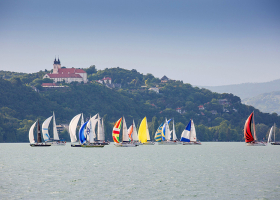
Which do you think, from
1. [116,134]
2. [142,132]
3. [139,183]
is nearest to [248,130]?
[142,132]

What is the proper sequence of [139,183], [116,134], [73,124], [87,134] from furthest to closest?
[116,134]
[87,134]
[73,124]
[139,183]

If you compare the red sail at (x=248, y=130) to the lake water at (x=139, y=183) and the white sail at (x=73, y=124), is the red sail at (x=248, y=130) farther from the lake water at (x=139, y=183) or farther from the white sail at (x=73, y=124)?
the lake water at (x=139, y=183)

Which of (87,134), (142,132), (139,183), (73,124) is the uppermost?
(73,124)

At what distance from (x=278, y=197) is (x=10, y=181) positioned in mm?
23833

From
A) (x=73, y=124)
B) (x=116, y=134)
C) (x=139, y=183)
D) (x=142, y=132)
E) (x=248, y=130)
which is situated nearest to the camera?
(x=139, y=183)

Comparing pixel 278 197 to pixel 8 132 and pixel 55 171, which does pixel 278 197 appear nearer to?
pixel 55 171

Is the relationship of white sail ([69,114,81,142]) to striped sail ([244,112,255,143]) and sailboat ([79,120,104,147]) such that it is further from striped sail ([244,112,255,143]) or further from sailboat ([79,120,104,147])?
striped sail ([244,112,255,143])

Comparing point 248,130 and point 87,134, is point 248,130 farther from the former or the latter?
point 87,134

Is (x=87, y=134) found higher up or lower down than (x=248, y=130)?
higher up

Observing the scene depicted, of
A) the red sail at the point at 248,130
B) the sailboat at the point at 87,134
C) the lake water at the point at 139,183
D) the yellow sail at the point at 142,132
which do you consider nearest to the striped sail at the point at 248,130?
the red sail at the point at 248,130

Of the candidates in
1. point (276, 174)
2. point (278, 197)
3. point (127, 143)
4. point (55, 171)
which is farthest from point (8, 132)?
point (278, 197)

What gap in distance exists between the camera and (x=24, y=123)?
17838 cm

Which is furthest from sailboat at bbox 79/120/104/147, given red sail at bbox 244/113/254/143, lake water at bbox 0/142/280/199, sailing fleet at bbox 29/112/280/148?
lake water at bbox 0/142/280/199

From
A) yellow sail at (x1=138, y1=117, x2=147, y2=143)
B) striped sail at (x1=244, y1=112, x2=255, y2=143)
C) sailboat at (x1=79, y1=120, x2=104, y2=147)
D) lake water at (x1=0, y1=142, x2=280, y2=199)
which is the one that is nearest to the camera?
lake water at (x1=0, y1=142, x2=280, y2=199)
